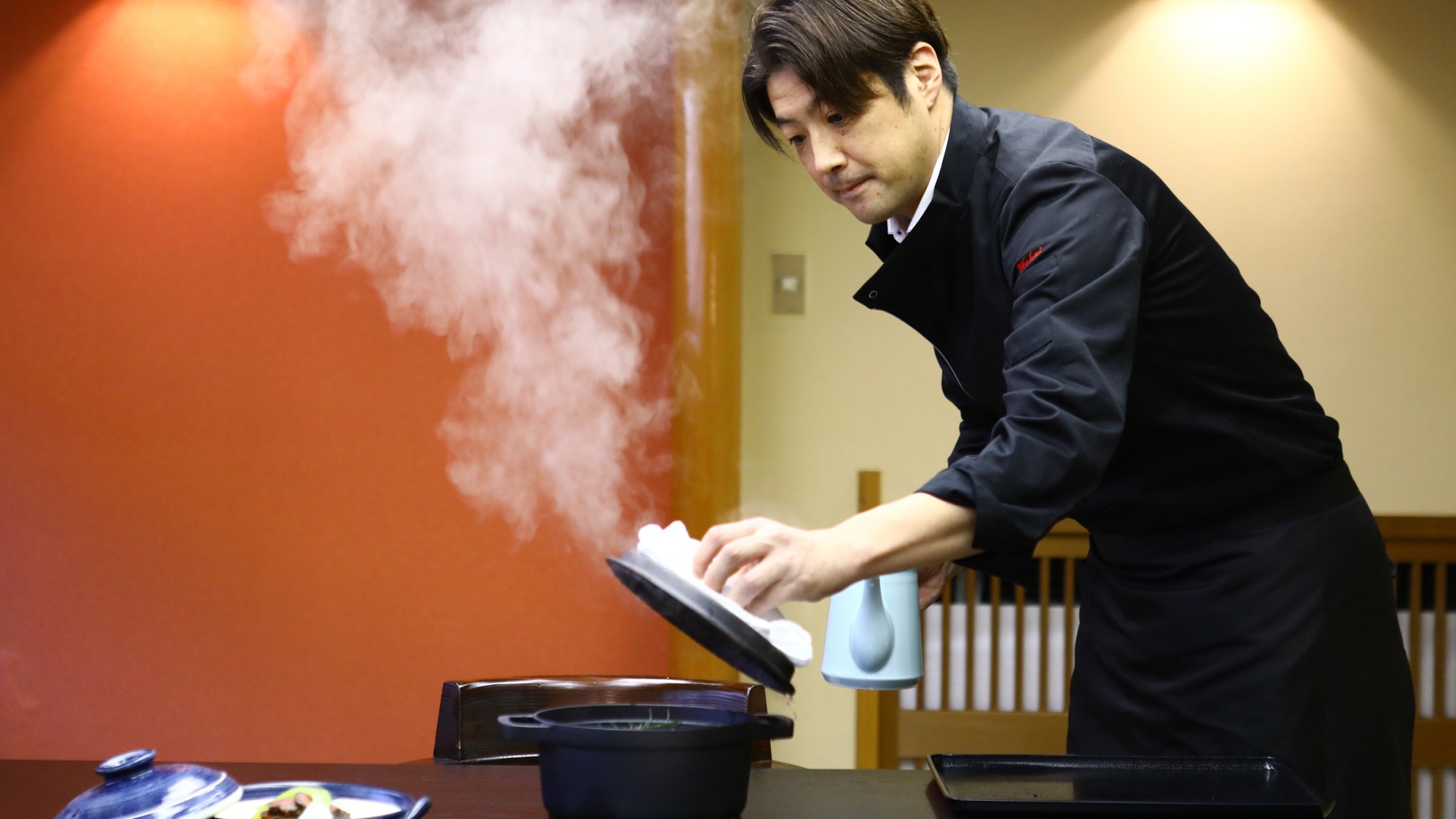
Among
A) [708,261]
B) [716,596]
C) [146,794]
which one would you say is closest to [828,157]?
[716,596]

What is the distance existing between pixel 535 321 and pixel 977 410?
1447 millimetres

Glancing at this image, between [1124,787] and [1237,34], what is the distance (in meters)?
2.39

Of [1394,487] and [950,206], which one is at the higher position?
[950,206]

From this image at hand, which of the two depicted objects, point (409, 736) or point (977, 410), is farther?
point (409, 736)

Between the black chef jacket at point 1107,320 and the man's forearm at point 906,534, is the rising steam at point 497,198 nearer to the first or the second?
A: the black chef jacket at point 1107,320

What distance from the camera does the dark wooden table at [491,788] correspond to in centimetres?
106

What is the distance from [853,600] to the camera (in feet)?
4.67

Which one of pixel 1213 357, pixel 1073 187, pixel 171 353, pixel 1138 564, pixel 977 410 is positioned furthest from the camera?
pixel 171 353

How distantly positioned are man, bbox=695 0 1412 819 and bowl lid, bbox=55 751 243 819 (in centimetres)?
90

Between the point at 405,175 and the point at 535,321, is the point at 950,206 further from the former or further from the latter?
the point at 405,175

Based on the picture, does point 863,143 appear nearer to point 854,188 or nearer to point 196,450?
point 854,188

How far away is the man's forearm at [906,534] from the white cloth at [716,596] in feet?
0.27

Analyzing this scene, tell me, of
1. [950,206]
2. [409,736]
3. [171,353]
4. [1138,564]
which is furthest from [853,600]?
[171,353]

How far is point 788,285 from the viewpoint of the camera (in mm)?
2879
